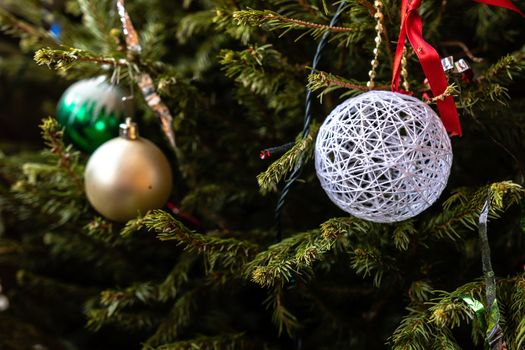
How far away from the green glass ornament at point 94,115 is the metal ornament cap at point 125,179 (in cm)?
11

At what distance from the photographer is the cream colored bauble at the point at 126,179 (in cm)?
65

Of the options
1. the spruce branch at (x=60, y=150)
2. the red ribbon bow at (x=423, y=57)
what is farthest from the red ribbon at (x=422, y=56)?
the spruce branch at (x=60, y=150)

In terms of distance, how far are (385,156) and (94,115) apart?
17.8 inches

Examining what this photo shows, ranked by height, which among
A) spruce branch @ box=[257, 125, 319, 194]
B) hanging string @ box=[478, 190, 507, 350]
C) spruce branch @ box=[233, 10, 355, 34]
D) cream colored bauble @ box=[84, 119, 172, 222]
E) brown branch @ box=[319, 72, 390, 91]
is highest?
spruce branch @ box=[233, 10, 355, 34]

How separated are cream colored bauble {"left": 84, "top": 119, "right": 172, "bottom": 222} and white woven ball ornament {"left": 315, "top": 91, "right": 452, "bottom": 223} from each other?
0.76ft

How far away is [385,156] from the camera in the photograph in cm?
48

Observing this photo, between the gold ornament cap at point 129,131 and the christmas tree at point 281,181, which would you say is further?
the gold ornament cap at point 129,131

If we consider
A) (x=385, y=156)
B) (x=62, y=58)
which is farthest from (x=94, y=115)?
(x=385, y=156)

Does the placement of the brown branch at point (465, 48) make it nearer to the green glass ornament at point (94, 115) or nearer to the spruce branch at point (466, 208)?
the spruce branch at point (466, 208)

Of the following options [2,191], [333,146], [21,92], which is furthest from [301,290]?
[21,92]

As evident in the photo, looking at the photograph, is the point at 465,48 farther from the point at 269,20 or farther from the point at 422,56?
the point at 269,20

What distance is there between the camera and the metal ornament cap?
0.65m

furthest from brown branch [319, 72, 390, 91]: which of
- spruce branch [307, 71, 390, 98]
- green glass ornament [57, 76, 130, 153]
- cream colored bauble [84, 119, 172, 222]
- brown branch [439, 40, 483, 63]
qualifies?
green glass ornament [57, 76, 130, 153]

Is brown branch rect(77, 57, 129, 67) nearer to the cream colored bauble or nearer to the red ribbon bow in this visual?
the cream colored bauble
